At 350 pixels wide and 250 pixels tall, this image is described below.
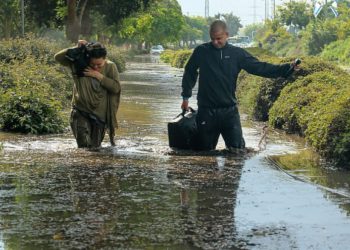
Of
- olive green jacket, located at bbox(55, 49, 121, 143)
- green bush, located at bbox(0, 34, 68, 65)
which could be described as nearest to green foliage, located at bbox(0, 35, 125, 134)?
olive green jacket, located at bbox(55, 49, 121, 143)


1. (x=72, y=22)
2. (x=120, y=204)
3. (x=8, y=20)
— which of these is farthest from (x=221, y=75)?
(x=8, y=20)

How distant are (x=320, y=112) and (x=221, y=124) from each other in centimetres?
159

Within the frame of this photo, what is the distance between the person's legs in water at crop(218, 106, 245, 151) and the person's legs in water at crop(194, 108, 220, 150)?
0.09 metres

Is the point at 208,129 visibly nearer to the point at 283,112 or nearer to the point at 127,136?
the point at 127,136

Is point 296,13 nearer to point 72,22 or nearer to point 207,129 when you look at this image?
point 72,22

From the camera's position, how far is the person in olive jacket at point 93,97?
9430 millimetres

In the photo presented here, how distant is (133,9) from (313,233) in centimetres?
3100

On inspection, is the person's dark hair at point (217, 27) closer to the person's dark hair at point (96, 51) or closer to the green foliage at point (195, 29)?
the person's dark hair at point (96, 51)

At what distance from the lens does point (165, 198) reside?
6.63m

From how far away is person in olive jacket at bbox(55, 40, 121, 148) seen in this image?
9.43m

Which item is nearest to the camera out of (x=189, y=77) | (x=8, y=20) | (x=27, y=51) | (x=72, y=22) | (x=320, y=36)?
(x=189, y=77)

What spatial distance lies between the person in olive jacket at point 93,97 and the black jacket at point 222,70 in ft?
3.77

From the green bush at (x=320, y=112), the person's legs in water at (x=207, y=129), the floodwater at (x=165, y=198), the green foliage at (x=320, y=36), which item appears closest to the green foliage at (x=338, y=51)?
the green foliage at (x=320, y=36)

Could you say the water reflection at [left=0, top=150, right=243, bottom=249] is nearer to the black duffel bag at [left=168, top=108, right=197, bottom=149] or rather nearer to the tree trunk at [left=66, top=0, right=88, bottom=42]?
the black duffel bag at [left=168, top=108, right=197, bottom=149]
